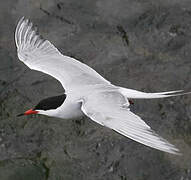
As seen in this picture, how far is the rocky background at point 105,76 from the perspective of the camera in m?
4.19

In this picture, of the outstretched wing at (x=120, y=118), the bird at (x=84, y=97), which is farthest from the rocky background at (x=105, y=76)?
the outstretched wing at (x=120, y=118)

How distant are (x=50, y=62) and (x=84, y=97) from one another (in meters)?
0.76

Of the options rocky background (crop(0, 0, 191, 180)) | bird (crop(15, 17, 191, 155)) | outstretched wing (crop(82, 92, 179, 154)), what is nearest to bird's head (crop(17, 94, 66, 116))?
bird (crop(15, 17, 191, 155))

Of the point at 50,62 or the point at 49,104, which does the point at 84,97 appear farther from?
the point at 50,62

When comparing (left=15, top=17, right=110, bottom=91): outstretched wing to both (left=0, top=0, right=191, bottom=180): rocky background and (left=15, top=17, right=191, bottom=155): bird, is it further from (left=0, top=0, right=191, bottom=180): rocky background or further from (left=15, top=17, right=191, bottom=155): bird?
(left=0, top=0, right=191, bottom=180): rocky background

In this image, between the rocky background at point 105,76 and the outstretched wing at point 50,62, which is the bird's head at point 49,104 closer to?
the outstretched wing at point 50,62

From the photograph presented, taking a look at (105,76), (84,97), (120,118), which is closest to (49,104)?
(84,97)

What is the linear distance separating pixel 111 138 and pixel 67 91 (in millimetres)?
575

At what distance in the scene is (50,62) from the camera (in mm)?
4516

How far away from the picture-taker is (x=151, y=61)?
504 centimetres

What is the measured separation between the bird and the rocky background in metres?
0.30

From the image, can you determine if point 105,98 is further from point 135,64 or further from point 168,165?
point 135,64

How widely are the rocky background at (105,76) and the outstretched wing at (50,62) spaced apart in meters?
0.41

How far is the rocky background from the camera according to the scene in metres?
4.19
